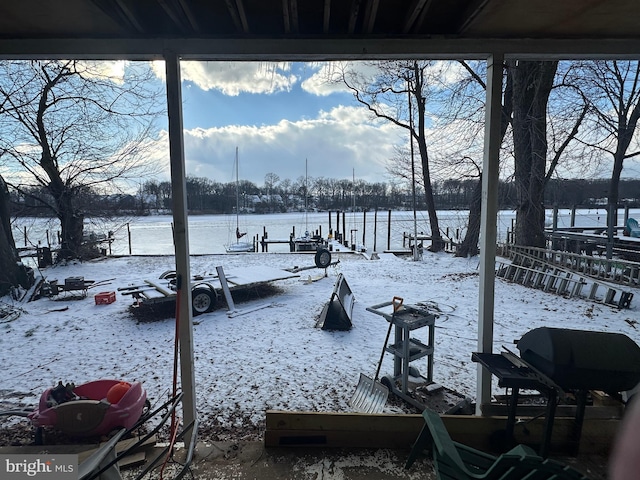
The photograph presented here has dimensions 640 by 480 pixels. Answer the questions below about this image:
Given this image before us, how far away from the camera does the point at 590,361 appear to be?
1590 millimetres

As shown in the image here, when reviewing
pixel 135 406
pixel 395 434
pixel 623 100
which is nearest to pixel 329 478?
pixel 395 434

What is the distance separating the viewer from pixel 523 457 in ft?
4.14

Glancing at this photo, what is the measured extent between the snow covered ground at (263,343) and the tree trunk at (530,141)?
99.1 inches

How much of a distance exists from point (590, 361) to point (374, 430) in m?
1.26

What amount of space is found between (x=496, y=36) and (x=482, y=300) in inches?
62.6

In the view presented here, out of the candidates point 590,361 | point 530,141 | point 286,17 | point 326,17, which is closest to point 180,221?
point 286,17

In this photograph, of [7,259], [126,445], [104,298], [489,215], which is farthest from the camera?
[7,259]

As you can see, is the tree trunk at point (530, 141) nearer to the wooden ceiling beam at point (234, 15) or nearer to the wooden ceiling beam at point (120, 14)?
the wooden ceiling beam at point (234, 15)

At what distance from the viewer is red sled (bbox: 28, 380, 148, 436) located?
2.29m

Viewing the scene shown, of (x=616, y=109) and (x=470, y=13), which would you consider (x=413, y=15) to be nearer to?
(x=470, y=13)

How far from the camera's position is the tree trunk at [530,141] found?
8336 mm

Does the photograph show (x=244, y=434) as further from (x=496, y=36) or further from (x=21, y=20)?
(x=496, y=36)

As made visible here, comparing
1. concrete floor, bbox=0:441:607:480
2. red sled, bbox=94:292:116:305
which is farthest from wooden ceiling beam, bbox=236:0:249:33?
red sled, bbox=94:292:116:305

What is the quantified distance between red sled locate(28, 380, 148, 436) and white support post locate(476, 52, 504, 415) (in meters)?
2.50
